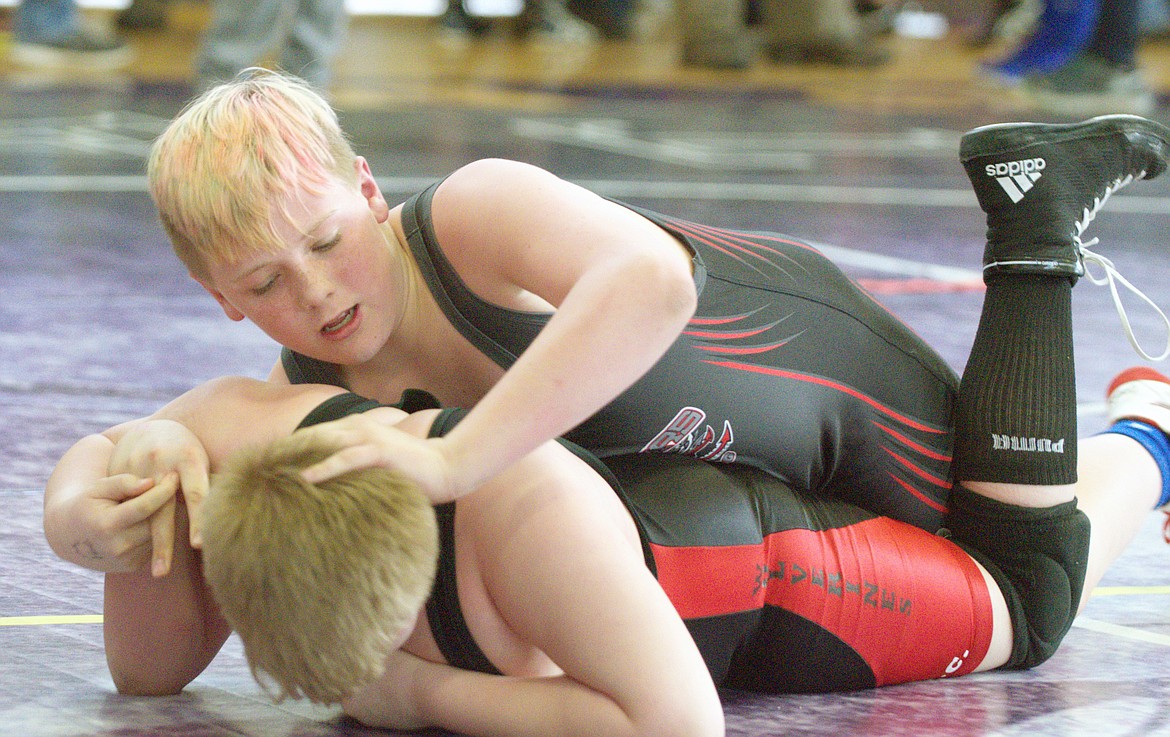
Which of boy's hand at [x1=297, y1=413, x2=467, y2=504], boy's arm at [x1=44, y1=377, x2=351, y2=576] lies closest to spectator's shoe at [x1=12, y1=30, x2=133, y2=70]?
boy's arm at [x1=44, y1=377, x2=351, y2=576]

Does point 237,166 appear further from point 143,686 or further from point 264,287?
point 143,686

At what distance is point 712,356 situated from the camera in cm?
152

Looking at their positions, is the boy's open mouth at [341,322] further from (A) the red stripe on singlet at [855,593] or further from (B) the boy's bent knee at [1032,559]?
(B) the boy's bent knee at [1032,559]

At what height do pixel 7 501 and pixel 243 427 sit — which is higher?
pixel 243 427

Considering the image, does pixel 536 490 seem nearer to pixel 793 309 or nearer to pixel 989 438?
pixel 793 309

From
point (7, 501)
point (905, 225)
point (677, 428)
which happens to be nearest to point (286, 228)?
point (677, 428)

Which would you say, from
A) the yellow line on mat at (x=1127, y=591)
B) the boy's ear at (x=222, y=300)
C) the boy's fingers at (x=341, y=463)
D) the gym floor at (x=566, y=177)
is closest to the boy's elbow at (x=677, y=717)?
the gym floor at (x=566, y=177)

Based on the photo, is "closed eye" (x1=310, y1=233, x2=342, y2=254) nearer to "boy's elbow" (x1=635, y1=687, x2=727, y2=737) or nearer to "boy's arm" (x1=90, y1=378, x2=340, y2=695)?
"boy's arm" (x1=90, y1=378, x2=340, y2=695)

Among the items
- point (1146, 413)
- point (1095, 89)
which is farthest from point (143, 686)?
point (1095, 89)

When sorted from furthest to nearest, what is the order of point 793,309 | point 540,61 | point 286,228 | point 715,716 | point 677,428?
point 540,61, point 793,309, point 677,428, point 286,228, point 715,716

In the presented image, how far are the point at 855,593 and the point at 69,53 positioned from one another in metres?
6.13

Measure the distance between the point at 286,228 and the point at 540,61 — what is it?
6.69 metres

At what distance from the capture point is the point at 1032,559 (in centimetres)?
156

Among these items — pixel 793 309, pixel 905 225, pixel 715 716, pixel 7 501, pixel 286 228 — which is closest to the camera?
pixel 715 716
